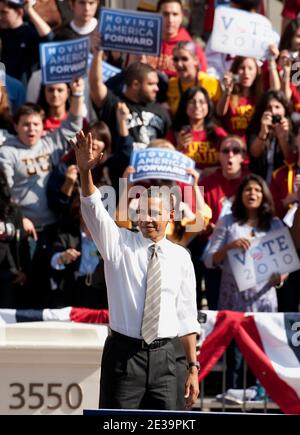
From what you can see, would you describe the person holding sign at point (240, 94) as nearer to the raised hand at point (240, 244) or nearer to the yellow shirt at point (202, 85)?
the yellow shirt at point (202, 85)

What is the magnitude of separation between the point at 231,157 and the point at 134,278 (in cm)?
316

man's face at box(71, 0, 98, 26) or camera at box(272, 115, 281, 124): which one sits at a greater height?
man's face at box(71, 0, 98, 26)

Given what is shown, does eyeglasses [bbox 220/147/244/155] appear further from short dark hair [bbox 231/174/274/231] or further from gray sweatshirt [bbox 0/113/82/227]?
gray sweatshirt [bbox 0/113/82/227]

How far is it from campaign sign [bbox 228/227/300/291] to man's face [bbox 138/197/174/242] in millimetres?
2478

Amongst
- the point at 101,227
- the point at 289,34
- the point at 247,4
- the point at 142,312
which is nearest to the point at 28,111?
the point at 289,34

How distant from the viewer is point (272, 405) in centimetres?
1017

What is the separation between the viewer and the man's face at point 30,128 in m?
11.2

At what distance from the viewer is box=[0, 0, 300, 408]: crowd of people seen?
421 inches

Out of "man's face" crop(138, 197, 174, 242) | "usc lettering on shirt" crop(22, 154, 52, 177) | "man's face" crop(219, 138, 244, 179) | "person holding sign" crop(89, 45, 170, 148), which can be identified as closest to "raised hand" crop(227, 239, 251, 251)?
"man's face" crop(219, 138, 244, 179)

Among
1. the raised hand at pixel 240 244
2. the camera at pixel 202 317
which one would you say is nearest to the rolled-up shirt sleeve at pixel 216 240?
the raised hand at pixel 240 244

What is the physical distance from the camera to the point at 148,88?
38.0ft

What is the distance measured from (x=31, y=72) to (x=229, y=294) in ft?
10.3

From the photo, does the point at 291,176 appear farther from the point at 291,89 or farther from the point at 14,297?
the point at 14,297

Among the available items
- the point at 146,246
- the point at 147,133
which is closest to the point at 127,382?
the point at 146,246
